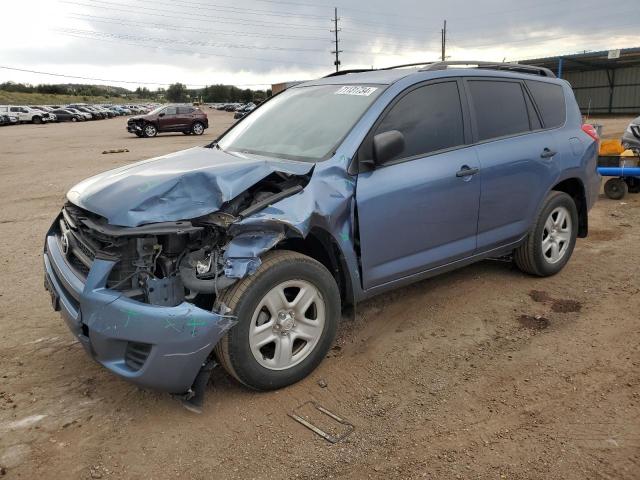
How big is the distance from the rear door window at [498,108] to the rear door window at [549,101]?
21cm

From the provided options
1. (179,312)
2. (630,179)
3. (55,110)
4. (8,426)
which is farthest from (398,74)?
(55,110)

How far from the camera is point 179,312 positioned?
2691 mm

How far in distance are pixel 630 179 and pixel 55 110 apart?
170 feet

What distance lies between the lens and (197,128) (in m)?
29.3

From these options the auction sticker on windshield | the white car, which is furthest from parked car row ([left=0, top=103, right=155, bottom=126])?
the auction sticker on windshield

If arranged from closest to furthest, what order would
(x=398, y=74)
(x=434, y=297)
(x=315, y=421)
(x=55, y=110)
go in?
1. (x=315, y=421)
2. (x=398, y=74)
3. (x=434, y=297)
4. (x=55, y=110)

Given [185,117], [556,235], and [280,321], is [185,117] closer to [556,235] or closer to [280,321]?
[556,235]

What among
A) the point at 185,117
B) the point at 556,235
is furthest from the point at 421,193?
the point at 185,117

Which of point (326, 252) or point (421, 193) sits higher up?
point (421, 193)

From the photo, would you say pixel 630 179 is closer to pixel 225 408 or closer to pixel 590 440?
pixel 590 440

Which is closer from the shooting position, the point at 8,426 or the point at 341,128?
the point at 8,426

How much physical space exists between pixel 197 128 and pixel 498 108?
2677cm

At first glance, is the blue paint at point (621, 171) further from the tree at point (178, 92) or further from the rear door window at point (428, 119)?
the tree at point (178, 92)

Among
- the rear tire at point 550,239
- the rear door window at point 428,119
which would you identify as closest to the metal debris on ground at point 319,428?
the rear door window at point 428,119
